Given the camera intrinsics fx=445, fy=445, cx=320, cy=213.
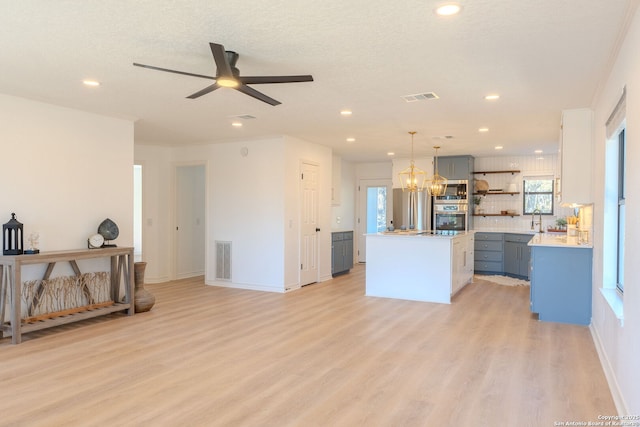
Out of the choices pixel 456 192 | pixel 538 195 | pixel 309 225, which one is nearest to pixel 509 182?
pixel 538 195

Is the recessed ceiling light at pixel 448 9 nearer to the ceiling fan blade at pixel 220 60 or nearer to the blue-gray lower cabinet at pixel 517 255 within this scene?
the ceiling fan blade at pixel 220 60

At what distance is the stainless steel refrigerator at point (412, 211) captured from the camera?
934cm

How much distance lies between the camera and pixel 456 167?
912 centimetres

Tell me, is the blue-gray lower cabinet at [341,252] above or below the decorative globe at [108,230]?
below

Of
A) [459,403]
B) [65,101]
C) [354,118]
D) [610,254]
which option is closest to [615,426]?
[459,403]

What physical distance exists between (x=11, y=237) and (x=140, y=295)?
5.20ft

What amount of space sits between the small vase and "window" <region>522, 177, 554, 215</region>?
7.37 meters

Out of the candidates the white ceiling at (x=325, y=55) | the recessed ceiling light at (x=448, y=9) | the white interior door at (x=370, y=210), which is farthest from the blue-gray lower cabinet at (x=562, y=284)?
the white interior door at (x=370, y=210)

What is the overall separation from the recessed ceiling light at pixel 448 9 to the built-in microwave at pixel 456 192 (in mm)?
6699

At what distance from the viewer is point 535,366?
3.61 m

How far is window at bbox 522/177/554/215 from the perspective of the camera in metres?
8.95

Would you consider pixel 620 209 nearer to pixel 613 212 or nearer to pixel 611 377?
pixel 613 212

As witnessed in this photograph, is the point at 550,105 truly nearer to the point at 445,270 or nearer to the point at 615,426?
the point at 445,270

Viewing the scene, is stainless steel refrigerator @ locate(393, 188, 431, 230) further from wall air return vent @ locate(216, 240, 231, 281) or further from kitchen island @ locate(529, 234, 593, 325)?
kitchen island @ locate(529, 234, 593, 325)
